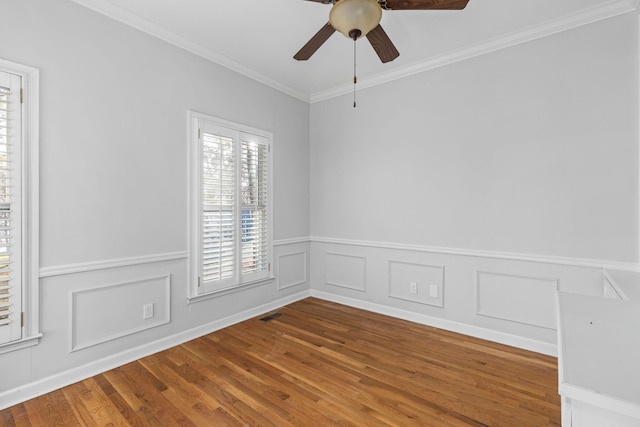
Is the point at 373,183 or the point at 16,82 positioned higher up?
the point at 16,82

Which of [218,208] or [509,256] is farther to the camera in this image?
[218,208]

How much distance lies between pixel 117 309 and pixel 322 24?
2.99 m

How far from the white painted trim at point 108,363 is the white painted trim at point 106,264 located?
724 millimetres

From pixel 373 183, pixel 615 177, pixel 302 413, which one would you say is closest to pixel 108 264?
pixel 302 413

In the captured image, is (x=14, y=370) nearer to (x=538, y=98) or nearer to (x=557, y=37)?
(x=538, y=98)

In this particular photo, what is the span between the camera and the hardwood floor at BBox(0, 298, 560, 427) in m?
1.91

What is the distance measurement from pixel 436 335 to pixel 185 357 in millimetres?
2408

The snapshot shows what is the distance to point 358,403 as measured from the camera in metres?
2.05

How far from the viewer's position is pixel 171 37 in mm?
2830

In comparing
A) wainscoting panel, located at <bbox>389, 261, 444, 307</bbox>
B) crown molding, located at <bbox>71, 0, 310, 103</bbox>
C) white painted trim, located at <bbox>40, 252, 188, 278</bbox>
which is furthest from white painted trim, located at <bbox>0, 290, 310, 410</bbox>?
crown molding, located at <bbox>71, 0, 310, 103</bbox>

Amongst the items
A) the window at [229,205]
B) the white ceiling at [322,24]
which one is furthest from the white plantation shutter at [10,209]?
the window at [229,205]

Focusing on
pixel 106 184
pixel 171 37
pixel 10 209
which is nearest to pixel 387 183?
pixel 171 37

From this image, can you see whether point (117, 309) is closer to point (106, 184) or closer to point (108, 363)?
point (108, 363)

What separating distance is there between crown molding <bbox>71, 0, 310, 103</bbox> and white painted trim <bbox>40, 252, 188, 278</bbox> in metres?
1.96
